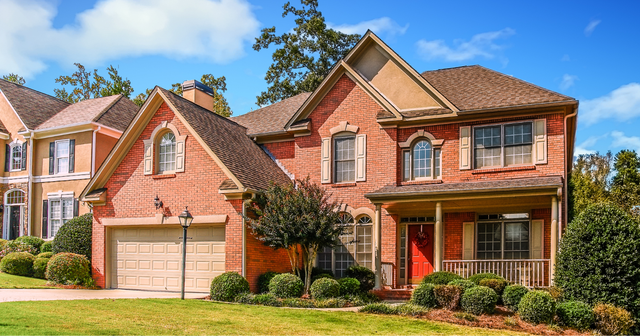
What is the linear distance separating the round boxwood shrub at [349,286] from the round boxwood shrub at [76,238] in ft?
33.1

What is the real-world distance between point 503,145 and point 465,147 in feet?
3.87

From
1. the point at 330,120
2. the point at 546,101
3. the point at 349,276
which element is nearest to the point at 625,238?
the point at 546,101

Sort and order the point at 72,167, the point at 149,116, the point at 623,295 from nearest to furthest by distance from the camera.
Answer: the point at 623,295 → the point at 149,116 → the point at 72,167

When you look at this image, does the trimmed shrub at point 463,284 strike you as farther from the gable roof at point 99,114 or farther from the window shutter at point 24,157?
the window shutter at point 24,157

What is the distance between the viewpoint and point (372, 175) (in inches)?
771

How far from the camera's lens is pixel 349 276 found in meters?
18.0

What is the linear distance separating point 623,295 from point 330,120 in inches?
426

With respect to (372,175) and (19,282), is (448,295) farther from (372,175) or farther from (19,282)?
(19,282)

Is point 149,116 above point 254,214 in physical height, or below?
above

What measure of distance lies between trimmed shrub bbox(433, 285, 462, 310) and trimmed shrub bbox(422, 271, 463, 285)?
1.56 metres

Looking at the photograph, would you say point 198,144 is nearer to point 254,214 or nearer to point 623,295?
point 254,214

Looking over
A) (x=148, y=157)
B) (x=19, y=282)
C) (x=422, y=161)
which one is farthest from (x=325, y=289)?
(x=19, y=282)

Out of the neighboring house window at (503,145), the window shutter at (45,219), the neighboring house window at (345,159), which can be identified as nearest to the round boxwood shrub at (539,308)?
the neighboring house window at (503,145)

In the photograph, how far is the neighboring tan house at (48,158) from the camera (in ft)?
88.8
